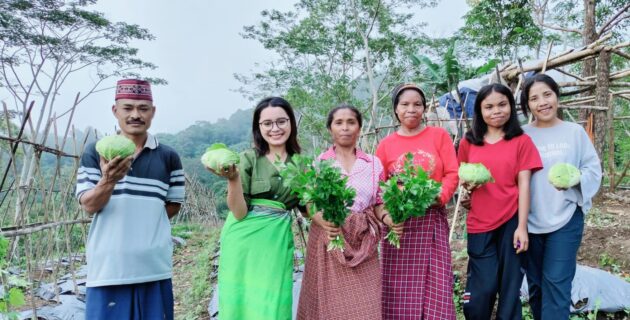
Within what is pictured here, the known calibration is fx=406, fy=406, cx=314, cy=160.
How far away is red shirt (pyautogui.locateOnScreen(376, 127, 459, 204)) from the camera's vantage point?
246 centimetres

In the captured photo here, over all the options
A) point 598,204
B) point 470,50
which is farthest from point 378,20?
point 598,204

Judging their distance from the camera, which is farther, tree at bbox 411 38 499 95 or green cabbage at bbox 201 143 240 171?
tree at bbox 411 38 499 95

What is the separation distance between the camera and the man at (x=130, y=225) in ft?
6.39

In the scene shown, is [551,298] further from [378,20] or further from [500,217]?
[378,20]

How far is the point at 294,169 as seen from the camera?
1.90 meters

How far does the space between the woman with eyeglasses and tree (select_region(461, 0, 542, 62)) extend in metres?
12.1

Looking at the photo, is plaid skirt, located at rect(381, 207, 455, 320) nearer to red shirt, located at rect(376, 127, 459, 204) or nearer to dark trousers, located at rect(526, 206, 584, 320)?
red shirt, located at rect(376, 127, 459, 204)

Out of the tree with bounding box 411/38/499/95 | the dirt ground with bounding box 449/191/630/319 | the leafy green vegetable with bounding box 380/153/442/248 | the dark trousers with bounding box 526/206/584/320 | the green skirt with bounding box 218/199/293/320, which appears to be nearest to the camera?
the leafy green vegetable with bounding box 380/153/442/248

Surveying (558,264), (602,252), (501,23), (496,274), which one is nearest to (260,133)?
(496,274)

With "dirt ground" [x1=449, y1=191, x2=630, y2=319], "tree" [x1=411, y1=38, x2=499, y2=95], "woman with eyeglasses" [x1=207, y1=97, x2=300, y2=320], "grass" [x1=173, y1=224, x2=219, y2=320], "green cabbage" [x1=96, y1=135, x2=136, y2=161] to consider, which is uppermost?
"tree" [x1=411, y1=38, x2=499, y2=95]

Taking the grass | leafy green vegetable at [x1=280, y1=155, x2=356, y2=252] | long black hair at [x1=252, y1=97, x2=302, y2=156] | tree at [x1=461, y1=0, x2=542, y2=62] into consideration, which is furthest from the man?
tree at [x1=461, y1=0, x2=542, y2=62]

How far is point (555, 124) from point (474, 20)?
1183 centimetres

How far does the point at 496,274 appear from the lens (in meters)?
2.51

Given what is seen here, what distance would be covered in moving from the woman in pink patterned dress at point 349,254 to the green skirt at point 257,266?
0.58 ft
